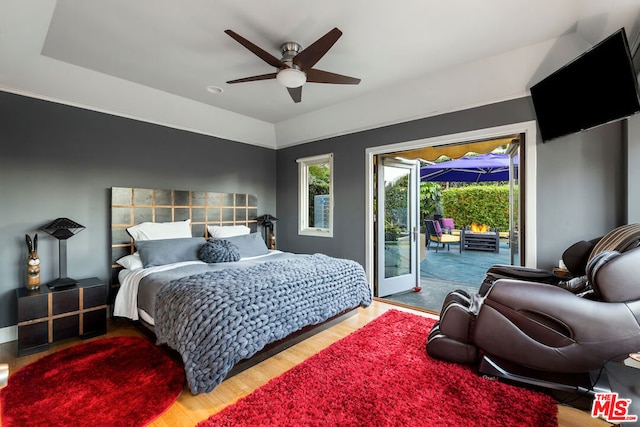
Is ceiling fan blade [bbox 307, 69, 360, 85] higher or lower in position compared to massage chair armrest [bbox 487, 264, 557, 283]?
higher

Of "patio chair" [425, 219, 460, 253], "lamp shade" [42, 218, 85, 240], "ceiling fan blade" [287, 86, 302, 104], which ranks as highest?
Result: "ceiling fan blade" [287, 86, 302, 104]

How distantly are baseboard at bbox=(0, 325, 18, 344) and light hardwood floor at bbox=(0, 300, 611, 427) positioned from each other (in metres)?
0.10

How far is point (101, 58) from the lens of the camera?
2.91 m

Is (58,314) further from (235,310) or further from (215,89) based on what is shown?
(215,89)

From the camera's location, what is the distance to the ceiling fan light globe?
2480mm

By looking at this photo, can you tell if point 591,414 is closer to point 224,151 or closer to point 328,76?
point 328,76

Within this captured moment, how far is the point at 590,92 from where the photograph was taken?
7.34 feet

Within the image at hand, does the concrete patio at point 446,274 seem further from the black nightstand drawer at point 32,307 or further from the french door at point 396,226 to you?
the black nightstand drawer at point 32,307

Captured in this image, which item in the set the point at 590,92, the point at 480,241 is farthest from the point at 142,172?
the point at 480,241

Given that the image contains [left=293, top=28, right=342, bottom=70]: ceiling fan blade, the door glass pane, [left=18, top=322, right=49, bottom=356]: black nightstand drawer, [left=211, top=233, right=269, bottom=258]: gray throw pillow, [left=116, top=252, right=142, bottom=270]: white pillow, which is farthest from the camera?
the door glass pane

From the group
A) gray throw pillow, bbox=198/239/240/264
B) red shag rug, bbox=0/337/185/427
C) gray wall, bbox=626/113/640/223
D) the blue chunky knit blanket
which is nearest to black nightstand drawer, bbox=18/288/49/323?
red shag rug, bbox=0/337/185/427

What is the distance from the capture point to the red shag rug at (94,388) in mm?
1749

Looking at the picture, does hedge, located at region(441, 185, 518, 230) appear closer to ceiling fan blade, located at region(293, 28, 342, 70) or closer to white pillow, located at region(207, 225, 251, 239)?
white pillow, located at region(207, 225, 251, 239)

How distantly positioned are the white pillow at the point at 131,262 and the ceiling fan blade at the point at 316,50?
263 cm
